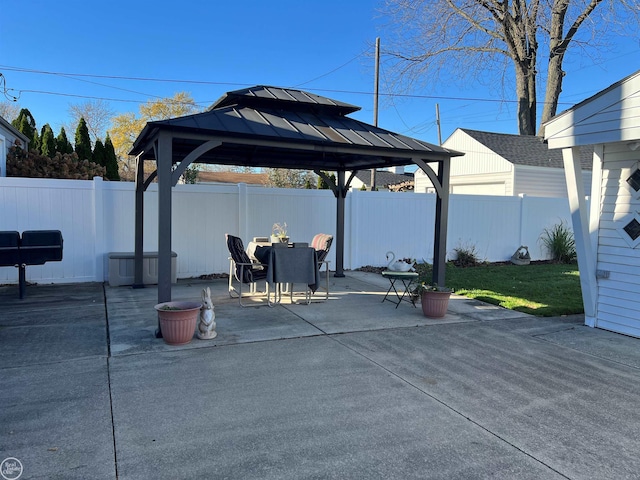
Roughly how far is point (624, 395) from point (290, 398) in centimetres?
259

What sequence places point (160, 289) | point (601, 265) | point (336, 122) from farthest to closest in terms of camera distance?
1. point (336, 122)
2. point (601, 265)
3. point (160, 289)

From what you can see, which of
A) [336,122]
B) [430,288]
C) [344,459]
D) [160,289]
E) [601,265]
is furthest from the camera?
[336,122]

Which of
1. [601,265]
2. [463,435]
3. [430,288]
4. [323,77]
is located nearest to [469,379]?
[463,435]

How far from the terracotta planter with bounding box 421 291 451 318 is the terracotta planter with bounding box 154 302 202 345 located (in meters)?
2.84

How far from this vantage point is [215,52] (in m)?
23.3

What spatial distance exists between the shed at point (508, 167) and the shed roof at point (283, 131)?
9136mm

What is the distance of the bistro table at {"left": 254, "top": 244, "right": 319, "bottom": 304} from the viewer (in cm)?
607

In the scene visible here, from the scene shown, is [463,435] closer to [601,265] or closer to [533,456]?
[533,456]

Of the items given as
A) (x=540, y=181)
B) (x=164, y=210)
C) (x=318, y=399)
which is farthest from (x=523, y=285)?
(x=540, y=181)

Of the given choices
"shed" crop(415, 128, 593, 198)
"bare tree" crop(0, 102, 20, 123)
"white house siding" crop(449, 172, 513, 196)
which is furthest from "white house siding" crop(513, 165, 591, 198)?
"bare tree" crop(0, 102, 20, 123)

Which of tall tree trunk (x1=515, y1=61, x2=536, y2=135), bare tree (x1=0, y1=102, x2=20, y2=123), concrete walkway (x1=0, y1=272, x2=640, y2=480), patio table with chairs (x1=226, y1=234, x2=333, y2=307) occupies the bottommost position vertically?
concrete walkway (x1=0, y1=272, x2=640, y2=480)

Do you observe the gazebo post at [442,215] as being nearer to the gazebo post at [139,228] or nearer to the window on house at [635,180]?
the window on house at [635,180]

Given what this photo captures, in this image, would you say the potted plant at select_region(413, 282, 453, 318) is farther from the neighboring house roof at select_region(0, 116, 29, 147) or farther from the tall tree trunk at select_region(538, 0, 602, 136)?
the tall tree trunk at select_region(538, 0, 602, 136)

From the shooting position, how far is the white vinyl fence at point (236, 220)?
7.53m
